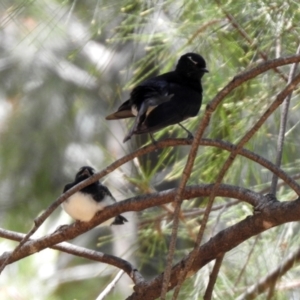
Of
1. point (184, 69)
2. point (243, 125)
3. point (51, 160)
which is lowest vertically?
point (243, 125)

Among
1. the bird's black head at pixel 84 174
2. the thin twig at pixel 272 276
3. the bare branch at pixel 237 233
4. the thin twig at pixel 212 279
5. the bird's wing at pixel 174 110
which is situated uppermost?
the bird's black head at pixel 84 174

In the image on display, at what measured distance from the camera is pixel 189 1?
1431mm

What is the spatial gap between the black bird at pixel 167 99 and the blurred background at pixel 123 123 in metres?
0.06

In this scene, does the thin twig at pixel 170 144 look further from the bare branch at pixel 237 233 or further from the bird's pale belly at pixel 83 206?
the bird's pale belly at pixel 83 206

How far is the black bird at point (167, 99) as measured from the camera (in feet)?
4.04

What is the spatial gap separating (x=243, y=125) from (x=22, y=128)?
2.54 meters

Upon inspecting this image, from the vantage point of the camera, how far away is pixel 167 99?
4.40 feet

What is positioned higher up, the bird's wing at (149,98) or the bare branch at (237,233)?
the bird's wing at (149,98)

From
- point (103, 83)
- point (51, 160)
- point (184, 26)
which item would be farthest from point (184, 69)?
point (51, 160)

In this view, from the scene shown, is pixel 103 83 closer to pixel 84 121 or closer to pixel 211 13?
pixel 84 121

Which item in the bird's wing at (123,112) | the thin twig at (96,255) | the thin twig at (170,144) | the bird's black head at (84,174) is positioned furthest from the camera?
the bird's black head at (84,174)

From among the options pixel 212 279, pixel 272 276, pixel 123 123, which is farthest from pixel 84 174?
pixel 123 123

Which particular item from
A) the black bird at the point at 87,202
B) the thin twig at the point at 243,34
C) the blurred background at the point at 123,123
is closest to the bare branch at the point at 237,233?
the blurred background at the point at 123,123

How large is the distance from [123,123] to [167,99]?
106 cm
